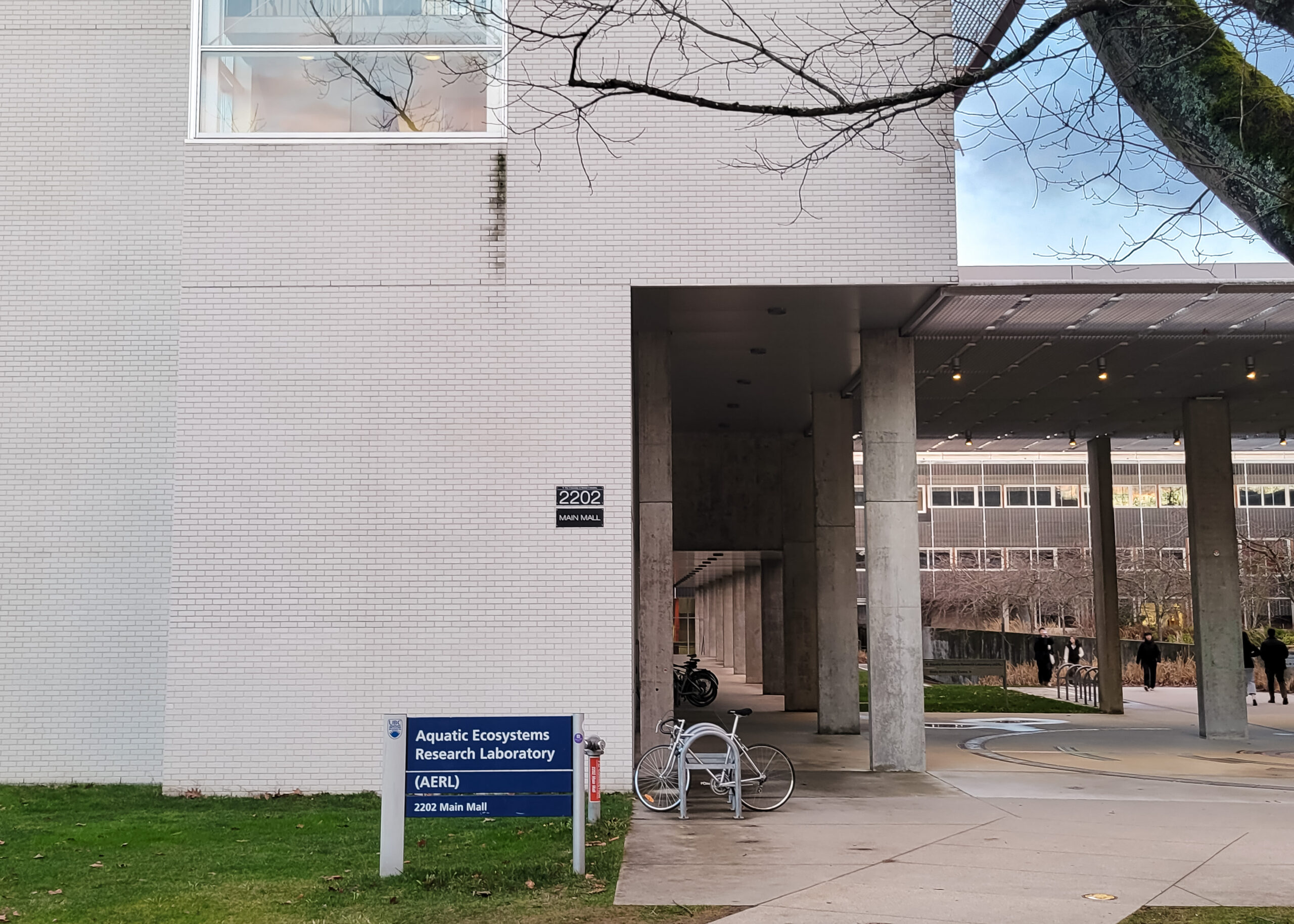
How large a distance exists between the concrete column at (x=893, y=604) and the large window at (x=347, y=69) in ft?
18.9

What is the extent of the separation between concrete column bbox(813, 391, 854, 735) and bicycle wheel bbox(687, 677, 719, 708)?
6.35 metres

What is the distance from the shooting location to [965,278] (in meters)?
12.9

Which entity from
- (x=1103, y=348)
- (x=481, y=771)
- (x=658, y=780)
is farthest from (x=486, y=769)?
(x=1103, y=348)

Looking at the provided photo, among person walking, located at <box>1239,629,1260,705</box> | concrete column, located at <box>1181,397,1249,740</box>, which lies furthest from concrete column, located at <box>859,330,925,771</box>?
person walking, located at <box>1239,629,1260,705</box>

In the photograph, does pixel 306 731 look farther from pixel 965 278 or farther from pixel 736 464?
pixel 736 464

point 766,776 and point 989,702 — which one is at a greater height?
point 766,776

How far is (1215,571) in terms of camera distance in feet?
63.3

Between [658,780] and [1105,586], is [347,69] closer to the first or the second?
[658,780]

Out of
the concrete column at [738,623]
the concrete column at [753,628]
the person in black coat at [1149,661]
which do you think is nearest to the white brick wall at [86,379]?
the concrete column at [753,628]

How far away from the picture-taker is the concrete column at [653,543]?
47.4 feet

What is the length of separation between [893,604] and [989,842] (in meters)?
→ 4.61

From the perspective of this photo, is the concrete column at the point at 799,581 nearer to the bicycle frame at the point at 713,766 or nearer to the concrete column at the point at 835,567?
the concrete column at the point at 835,567

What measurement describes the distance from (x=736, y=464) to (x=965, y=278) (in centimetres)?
1258

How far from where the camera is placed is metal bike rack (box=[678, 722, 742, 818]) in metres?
11.0
